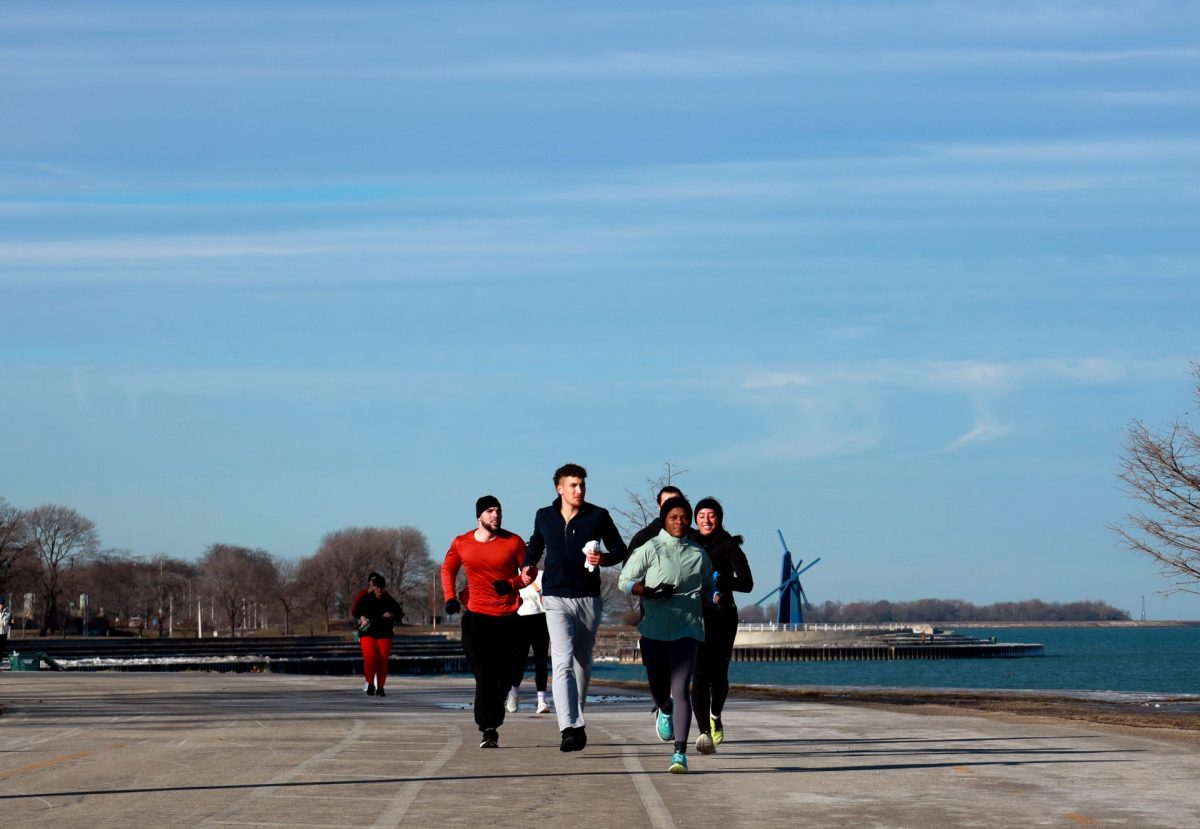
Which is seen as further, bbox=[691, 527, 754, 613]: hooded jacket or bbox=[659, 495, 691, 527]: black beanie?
bbox=[691, 527, 754, 613]: hooded jacket

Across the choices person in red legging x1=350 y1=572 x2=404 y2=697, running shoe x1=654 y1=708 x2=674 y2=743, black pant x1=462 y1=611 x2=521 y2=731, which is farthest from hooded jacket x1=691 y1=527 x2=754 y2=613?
person in red legging x1=350 y1=572 x2=404 y2=697

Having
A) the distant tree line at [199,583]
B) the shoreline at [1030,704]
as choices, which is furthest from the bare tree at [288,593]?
the shoreline at [1030,704]

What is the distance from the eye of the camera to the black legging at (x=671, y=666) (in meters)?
12.6

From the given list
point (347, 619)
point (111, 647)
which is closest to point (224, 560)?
point (347, 619)

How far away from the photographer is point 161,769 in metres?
12.4

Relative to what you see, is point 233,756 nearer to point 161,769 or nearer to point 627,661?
point 161,769

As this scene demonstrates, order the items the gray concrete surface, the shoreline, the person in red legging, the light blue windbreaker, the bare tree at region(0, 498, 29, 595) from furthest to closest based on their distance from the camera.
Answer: the bare tree at region(0, 498, 29, 595), the person in red legging, the shoreline, the light blue windbreaker, the gray concrete surface

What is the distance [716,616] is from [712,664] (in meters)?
0.45

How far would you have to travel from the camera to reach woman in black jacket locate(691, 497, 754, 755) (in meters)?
13.8

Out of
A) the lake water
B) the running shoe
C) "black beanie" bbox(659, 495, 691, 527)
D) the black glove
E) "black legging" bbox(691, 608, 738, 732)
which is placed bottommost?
the lake water

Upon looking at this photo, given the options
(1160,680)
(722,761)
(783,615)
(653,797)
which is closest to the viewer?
(653,797)

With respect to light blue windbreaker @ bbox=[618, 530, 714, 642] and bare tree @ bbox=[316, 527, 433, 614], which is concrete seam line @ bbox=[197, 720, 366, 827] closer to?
light blue windbreaker @ bbox=[618, 530, 714, 642]

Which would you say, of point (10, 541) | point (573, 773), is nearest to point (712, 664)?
point (573, 773)

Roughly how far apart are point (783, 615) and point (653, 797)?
14259cm
